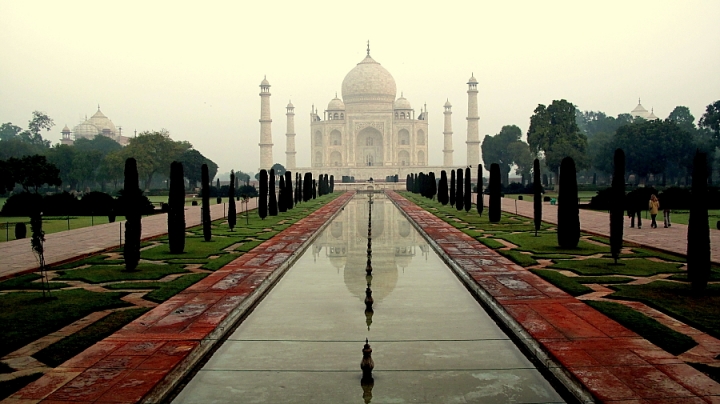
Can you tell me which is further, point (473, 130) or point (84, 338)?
point (473, 130)

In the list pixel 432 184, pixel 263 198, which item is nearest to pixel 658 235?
pixel 263 198

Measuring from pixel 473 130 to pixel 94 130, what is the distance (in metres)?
40.6

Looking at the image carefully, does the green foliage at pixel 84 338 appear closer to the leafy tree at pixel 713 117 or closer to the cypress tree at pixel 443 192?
the cypress tree at pixel 443 192

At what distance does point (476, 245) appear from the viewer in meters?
10.9

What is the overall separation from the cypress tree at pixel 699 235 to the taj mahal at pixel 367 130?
4870cm

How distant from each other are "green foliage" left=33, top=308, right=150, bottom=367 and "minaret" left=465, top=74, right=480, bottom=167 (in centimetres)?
5184

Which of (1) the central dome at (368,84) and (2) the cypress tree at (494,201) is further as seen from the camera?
(1) the central dome at (368,84)

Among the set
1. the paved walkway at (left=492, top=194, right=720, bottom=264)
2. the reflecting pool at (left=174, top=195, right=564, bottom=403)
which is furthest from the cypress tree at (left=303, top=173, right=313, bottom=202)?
the reflecting pool at (left=174, top=195, right=564, bottom=403)

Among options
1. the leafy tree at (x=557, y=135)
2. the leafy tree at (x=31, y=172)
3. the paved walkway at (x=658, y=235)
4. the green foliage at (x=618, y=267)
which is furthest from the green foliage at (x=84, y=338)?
the leafy tree at (x=557, y=135)

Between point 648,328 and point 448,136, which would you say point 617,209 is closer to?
point 648,328

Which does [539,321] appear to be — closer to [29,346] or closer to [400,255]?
[29,346]

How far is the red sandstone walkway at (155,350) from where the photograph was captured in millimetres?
3783

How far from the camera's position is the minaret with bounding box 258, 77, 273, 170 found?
→ 56.3 m

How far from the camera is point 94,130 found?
71.5 metres
